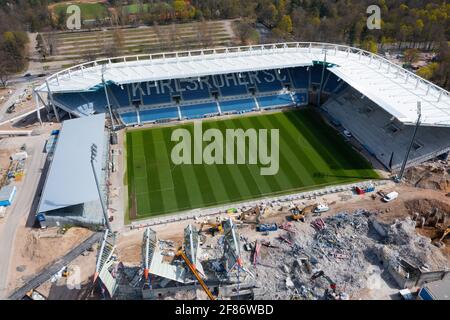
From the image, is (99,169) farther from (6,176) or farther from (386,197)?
(386,197)

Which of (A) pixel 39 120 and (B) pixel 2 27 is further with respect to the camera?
(B) pixel 2 27

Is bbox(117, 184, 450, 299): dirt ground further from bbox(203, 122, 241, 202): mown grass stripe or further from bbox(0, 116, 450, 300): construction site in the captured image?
bbox(203, 122, 241, 202): mown grass stripe

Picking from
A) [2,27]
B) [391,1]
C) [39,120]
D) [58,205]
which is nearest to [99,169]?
[58,205]

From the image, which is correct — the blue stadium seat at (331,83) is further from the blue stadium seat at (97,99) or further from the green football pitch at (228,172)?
the blue stadium seat at (97,99)

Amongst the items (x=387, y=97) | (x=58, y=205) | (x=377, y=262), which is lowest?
(x=377, y=262)

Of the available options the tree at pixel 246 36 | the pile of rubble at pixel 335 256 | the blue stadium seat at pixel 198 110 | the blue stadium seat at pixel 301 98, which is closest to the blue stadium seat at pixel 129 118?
the blue stadium seat at pixel 198 110

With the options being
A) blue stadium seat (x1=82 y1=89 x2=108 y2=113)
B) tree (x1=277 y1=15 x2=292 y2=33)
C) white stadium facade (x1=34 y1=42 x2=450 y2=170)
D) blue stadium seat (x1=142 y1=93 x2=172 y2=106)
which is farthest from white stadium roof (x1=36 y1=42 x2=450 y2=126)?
tree (x1=277 y1=15 x2=292 y2=33)
